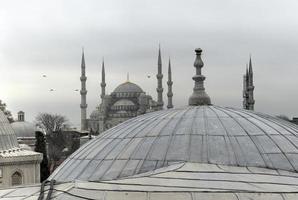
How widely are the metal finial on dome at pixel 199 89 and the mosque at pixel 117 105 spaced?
5802 centimetres

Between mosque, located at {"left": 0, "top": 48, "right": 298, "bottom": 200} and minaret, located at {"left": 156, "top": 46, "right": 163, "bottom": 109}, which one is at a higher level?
minaret, located at {"left": 156, "top": 46, "right": 163, "bottom": 109}

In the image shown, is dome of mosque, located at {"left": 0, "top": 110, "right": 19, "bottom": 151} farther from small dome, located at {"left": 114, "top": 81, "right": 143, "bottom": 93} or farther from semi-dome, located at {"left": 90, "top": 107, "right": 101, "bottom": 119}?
semi-dome, located at {"left": 90, "top": 107, "right": 101, "bottom": 119}

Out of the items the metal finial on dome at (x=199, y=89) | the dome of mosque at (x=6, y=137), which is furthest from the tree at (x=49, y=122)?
the metal finial on dome at (x=199, y=89)

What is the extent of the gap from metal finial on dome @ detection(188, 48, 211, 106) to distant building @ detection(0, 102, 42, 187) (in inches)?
563

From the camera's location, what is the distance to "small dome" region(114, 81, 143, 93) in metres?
87.1

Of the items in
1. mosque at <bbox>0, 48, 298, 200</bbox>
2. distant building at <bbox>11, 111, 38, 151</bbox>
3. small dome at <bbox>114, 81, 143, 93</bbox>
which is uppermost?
small dome at <bbox>114, 81, 143, 93</bbox>

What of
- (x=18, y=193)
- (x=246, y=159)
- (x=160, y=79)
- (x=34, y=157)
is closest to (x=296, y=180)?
(x=246, y=159)

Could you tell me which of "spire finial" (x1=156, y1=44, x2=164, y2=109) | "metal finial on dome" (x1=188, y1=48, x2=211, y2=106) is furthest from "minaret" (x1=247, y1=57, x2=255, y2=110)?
"metal finial on dome" (x1=188, y1=48, x2=211, y2=106)

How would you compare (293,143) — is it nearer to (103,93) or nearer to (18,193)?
(18,193)

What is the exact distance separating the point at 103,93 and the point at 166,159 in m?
74.8

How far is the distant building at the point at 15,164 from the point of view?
22592 millimetres

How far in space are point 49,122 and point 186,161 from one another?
6009cm

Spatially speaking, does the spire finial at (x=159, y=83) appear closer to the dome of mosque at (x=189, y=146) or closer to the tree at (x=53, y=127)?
the tree at (x=53, y=127)

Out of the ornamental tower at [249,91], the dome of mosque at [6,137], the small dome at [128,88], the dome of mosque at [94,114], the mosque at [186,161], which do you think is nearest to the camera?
the mosque at [186,161]
